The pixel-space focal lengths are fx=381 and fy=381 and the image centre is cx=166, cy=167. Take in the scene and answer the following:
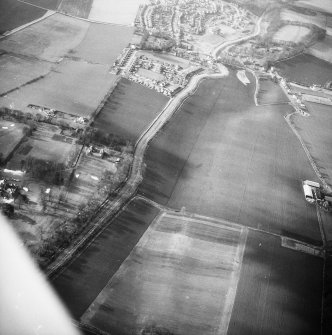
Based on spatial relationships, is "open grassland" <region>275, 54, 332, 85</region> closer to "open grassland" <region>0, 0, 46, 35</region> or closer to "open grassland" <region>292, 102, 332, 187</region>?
"open grassland" <region>292, 102, 332, 187</region>

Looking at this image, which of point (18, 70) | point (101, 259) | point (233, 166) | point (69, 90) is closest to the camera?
point (101, 259)

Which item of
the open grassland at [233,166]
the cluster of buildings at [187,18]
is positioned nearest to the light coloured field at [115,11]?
the cluster of buildings at [187,18]

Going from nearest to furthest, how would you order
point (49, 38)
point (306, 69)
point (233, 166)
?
point (233, 166) < point (49, 38) < point (306, 69)

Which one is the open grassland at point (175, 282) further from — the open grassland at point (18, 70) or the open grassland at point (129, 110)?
the open grassland at point (18, 70)

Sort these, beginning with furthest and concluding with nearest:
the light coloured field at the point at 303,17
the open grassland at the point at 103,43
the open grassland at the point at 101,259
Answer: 1. the light coloured field at the point at 303,17
2. the open grassland at the point at 103,43
3. the open grassland at the point at 101,259

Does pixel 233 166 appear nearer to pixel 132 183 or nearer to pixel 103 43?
pixel 132 183

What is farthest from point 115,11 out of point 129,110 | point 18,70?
point 129,110

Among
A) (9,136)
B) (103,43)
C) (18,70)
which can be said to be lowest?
(9,136)
